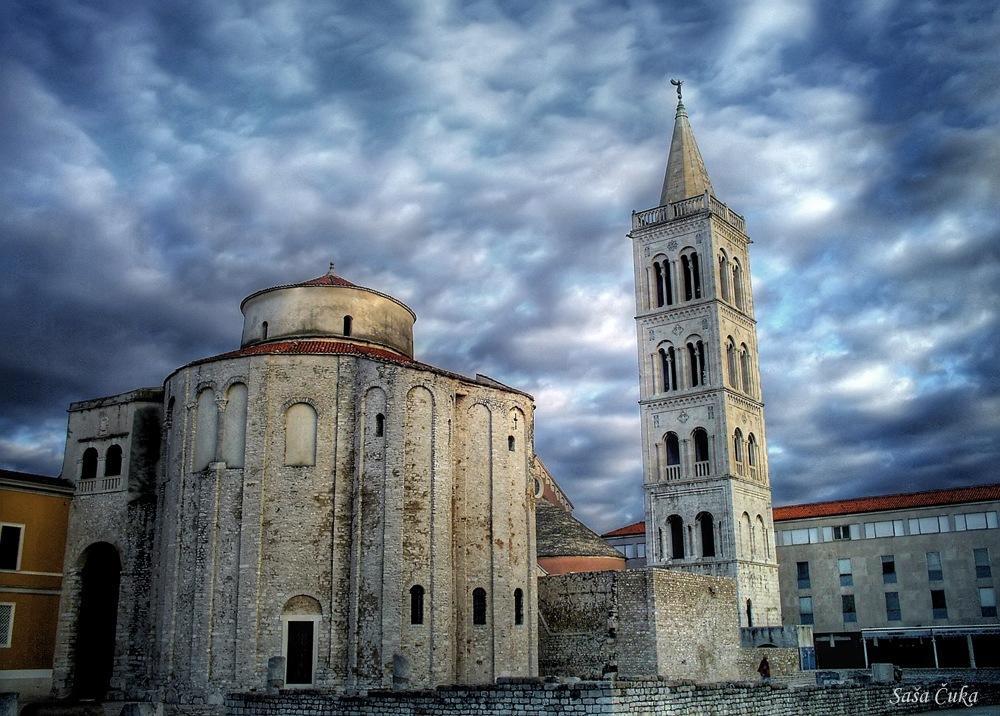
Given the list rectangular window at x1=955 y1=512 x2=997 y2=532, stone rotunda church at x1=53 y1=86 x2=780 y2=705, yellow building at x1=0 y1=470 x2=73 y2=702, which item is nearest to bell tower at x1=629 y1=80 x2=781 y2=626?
stone rotunda church at x1=53 y1=86 x2=780 y2=705

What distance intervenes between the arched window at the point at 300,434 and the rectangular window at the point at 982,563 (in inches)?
1604

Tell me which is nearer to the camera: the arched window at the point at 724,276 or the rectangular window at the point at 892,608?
the arched window at the point at 724,276

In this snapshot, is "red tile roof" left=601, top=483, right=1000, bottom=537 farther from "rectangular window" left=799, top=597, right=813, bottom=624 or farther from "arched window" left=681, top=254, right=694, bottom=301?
"arched window" left=681, top=254, right=694, bottom=301

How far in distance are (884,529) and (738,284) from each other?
17466 millimetres

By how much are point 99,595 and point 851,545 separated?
1690 inches

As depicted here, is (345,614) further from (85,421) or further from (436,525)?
(85,421)

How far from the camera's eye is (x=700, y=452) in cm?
4978

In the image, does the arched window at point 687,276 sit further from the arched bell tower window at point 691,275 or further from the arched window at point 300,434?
the arched window at point 300,434

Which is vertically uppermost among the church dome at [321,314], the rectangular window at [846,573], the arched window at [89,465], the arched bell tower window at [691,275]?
the arched bell tower window at [691,275]

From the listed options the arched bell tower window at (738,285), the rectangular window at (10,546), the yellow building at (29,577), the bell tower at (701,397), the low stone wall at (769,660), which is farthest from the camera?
the arched bell tower window at (738,285)

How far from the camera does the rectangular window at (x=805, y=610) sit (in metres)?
58.7

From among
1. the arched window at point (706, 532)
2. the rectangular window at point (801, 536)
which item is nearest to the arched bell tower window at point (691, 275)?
the arched window at point (706, 532)

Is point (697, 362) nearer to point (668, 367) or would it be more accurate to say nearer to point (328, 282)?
point (668, 367)

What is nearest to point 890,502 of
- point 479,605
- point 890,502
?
point 890,502
